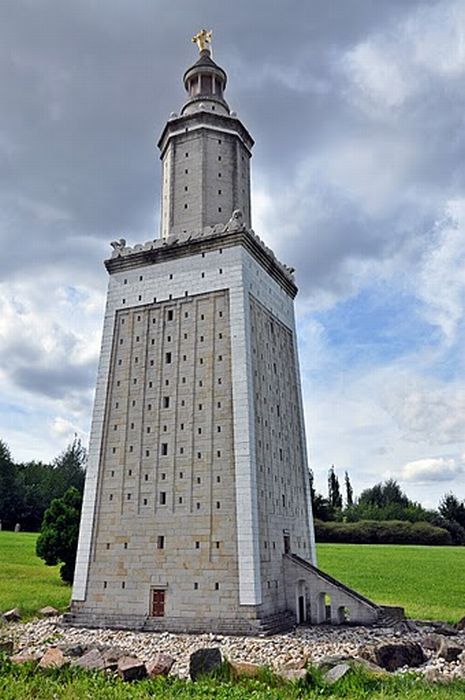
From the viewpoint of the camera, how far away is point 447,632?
59.4 feet

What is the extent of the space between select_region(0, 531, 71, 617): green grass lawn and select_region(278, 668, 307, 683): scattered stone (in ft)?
40.9

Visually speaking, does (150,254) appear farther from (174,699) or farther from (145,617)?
(174,699)

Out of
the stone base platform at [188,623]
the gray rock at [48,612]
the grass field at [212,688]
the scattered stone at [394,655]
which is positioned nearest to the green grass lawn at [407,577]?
the stone base platform at [188,623]

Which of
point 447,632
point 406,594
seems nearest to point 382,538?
point 406,594

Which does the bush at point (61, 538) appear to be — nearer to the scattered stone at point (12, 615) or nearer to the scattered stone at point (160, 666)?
the scattered stone at point (12, 615)

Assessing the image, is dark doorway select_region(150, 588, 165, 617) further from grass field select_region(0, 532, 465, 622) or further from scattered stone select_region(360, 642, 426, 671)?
scattered stone select_region(360, 642, 426, 671)

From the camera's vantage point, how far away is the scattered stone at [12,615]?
19.5 m

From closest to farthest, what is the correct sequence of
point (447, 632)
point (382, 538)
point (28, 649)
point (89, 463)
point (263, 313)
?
point (28, 649) → point (447, 632) → point (89, 463) → point (263, 313) → point (382, 538)

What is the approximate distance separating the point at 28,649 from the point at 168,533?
5.76 metres

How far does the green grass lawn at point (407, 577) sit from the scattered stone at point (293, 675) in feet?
38.2

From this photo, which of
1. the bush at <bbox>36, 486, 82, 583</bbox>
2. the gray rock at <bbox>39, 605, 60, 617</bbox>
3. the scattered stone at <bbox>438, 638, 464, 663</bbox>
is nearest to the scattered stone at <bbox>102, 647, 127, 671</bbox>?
the gray rock at <bbox>39, 605, 60, 617</bbox>

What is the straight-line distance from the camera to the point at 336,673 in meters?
11.4

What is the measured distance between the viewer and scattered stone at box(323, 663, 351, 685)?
11.2 metres

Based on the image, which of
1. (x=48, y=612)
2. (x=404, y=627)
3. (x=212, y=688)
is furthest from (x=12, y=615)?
(x=404, y=627)
